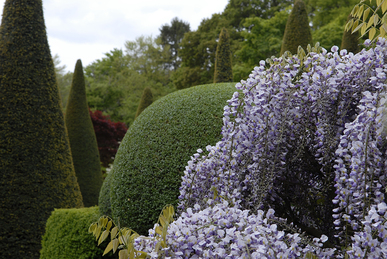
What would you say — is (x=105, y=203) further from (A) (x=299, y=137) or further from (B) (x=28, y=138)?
(A) (x=299, y=137)

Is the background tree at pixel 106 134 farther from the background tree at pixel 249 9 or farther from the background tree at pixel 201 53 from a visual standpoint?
the background tree at pixel 249 9

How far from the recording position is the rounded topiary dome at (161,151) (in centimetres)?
388

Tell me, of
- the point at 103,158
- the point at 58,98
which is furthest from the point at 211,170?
the point at 103,158

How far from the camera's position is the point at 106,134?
512 inches

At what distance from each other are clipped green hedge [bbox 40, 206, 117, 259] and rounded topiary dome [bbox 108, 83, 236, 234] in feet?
2.50

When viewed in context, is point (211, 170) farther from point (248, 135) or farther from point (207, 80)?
point (207, 80)

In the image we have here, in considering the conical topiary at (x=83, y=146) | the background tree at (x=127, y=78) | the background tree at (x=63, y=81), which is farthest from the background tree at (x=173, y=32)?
the conical topiary at (x=83, y=146)

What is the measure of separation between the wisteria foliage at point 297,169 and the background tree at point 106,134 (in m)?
10.8

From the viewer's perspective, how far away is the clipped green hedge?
4652 millimetres

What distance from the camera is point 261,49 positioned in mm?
14336

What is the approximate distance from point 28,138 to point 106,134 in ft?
25.5

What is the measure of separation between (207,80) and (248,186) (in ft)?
57.5

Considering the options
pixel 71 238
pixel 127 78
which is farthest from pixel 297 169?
pixel 127 78

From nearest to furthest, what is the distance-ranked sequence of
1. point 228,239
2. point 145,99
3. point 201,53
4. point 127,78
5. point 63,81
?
point 228,239, point 145,99, point 201,53, point 127,78, point 63,81
